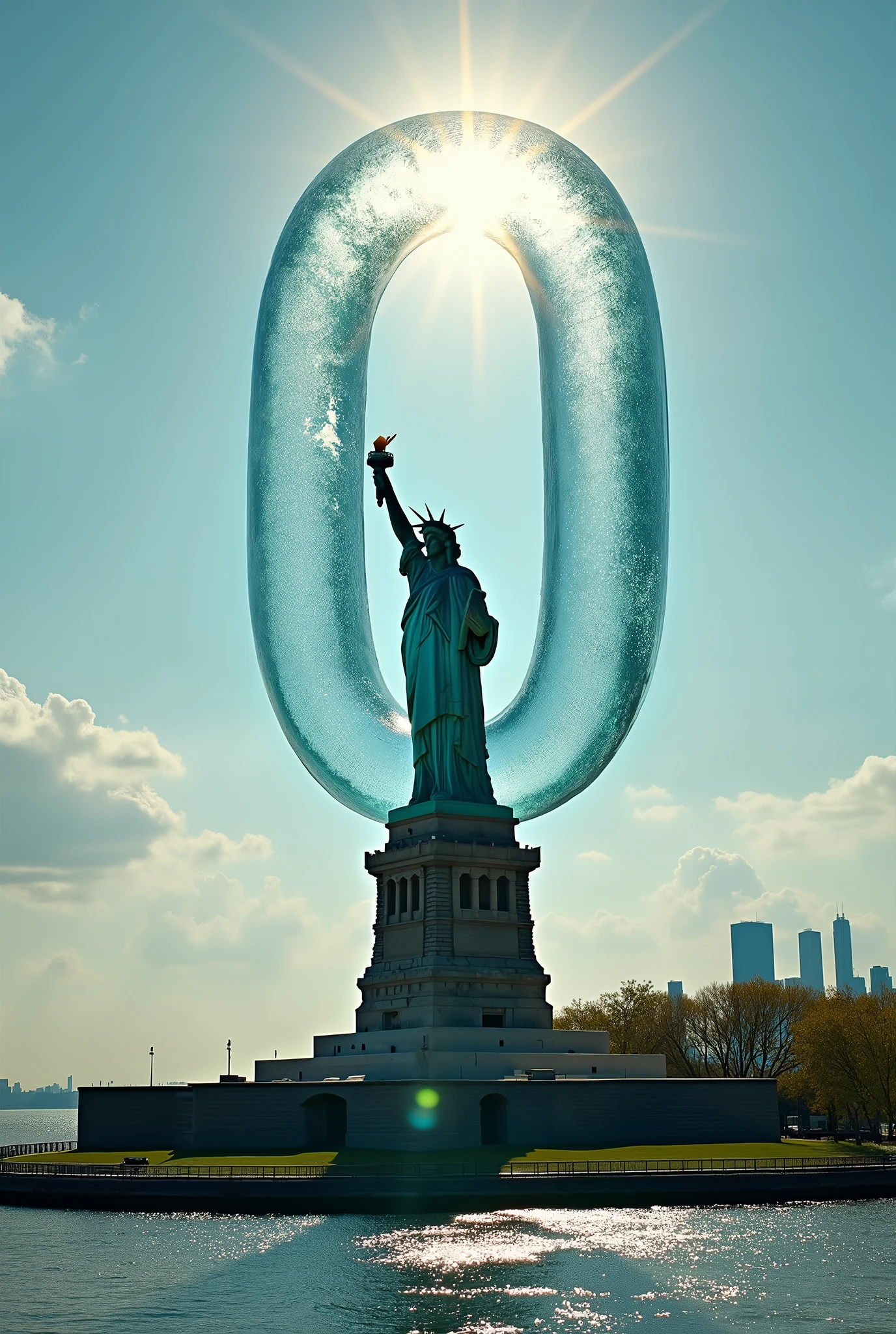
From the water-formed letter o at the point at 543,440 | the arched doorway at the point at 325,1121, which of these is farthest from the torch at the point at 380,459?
the arched doorway at the point at 325,1121

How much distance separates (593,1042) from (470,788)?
34.3ft

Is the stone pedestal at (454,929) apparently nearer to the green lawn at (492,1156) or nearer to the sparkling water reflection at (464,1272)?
the green lawn at (492,1156)

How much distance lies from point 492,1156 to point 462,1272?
14005 millimetres

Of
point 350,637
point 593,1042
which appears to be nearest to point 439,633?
point 350,637

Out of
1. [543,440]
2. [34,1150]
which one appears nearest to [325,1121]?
[34,1150]

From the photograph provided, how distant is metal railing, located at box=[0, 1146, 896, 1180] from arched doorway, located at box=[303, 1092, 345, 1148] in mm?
4922

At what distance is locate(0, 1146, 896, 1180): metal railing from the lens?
41750 mm

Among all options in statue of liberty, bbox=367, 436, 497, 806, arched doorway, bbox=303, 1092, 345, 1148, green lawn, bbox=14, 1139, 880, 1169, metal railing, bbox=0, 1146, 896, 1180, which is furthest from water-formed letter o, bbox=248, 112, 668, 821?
metal railing, bbox=0, 1146, 896, 1180

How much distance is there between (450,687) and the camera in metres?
57.1

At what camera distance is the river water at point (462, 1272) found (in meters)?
27.9

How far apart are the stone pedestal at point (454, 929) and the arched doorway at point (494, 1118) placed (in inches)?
159

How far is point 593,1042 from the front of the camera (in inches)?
2173

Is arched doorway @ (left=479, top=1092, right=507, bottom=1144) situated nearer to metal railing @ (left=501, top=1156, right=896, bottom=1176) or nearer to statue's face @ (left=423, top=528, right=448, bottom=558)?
metal railing @ (left=501, top=1156, right=896, bottom=1176)

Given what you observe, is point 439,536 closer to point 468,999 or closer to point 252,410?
point 252,410
